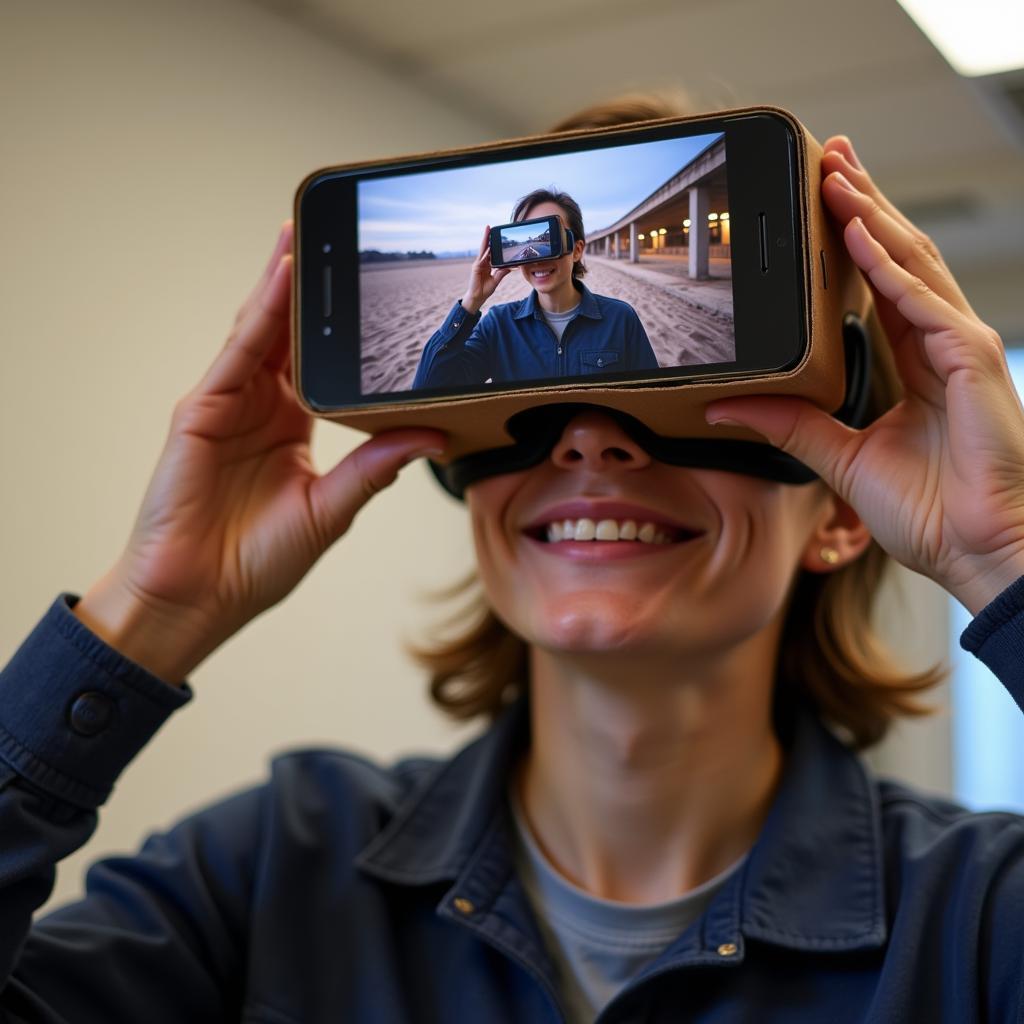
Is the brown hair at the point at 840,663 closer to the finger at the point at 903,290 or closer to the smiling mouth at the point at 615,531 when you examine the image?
the smiling mouth at the point at 615,531

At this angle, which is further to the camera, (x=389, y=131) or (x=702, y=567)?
(x=389, y=131)

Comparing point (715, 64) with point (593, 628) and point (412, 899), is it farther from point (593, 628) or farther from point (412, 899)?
point (412, 899)

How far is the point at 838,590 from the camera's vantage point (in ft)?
4.62

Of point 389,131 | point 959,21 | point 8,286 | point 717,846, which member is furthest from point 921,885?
point 389,131

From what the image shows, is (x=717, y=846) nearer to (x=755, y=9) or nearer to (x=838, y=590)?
(x=838, y=590)

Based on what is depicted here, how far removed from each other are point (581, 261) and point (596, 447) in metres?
0.18

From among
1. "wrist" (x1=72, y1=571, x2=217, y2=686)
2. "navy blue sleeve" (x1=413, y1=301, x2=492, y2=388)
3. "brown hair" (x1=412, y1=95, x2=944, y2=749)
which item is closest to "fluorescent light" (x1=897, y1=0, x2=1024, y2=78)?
"brown hair" (x1=412, y1=95, x2=944, y2=749)

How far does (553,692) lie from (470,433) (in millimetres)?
301

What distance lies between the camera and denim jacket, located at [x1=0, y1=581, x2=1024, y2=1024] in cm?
106

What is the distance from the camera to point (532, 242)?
3.12 ft

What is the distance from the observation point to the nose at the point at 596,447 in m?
1.07

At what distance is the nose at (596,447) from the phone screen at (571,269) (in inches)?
5.2

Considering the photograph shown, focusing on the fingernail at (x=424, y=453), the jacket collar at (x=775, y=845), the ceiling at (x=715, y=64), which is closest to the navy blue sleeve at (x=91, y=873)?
the jacket collar at (x=775, y=845)

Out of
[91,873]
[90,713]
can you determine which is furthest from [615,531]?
[91,873]
